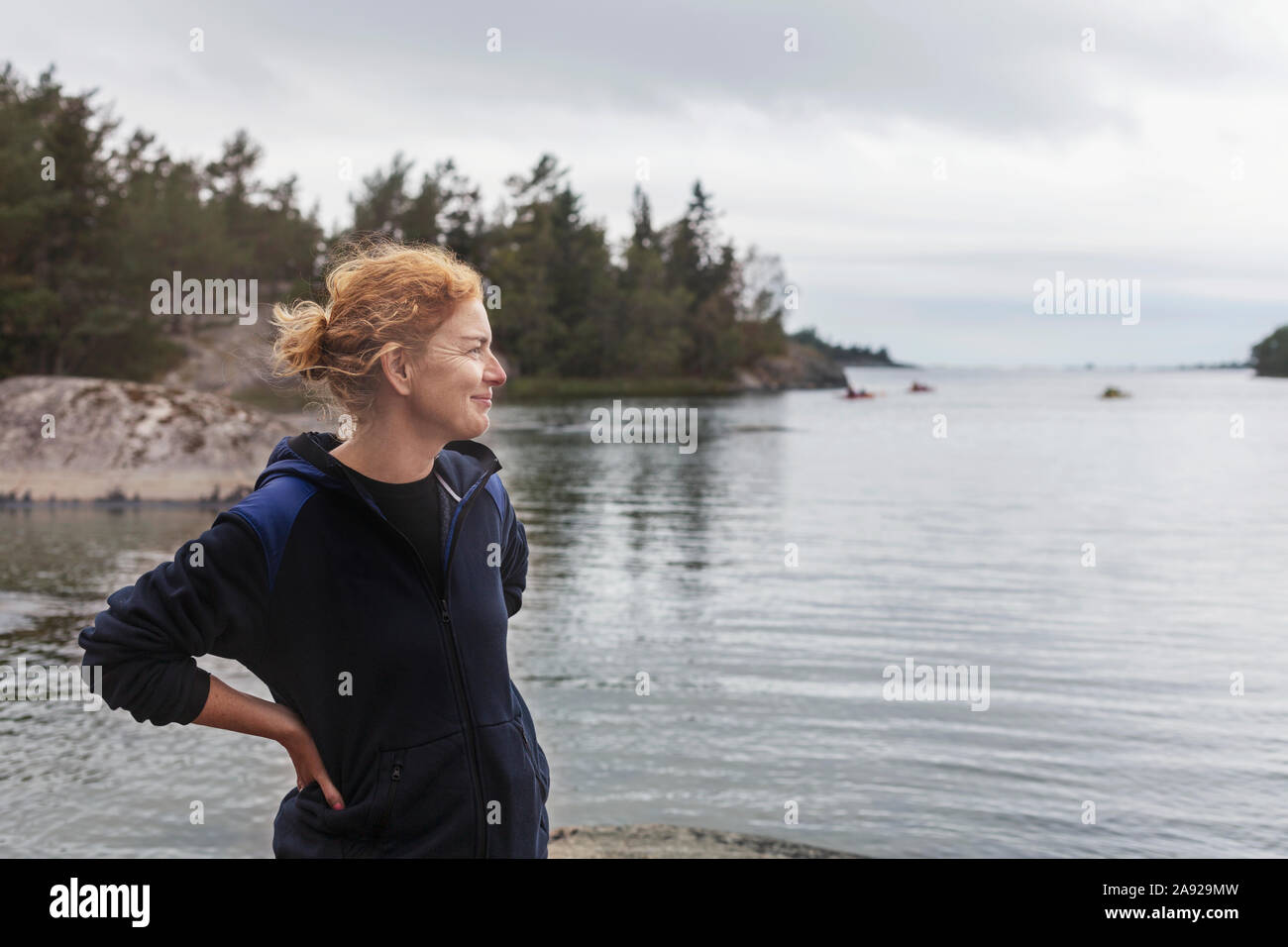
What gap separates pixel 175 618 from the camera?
2256 millimetres

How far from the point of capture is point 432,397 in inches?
95.7

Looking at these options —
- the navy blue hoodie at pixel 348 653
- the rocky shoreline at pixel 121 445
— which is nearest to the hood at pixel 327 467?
the navy blue hoodie at pixel 348 653

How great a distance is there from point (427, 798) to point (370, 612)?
1.32 ft

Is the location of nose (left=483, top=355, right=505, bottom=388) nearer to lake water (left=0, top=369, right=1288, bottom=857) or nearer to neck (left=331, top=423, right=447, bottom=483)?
neck (left=331, top=423, right=447, bottom=483)

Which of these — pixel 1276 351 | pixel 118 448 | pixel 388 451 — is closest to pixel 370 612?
pixel 388 451

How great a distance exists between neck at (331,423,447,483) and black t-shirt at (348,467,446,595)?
0.02m

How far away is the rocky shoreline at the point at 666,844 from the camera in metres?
5.84

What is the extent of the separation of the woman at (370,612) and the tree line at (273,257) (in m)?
0.29

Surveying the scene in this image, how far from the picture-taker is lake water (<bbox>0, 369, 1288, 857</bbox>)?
7176 mm

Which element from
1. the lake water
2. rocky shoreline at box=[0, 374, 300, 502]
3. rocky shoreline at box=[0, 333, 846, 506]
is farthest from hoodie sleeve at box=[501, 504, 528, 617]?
rocky shoreline at box=[0, 374, 300, 502]

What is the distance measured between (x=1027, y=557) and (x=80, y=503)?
1604cm

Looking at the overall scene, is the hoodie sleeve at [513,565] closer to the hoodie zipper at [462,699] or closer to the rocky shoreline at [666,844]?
the hoodie zipper at [462,699]

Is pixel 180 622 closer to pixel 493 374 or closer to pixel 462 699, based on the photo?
pixel 462 699
